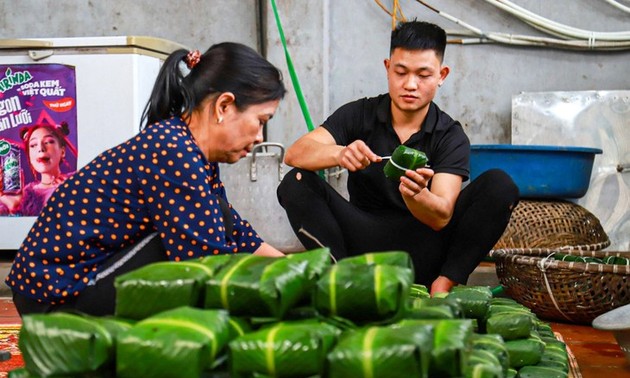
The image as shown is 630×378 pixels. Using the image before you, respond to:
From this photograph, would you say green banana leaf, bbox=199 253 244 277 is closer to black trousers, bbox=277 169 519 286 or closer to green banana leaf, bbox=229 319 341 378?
green banana leaf, bbox=229 319 341 378

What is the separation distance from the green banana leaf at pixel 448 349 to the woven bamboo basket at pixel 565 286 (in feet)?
6.31

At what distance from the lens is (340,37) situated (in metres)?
4.83

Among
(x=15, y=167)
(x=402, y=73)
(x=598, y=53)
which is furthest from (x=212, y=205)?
(x=598, y=53)

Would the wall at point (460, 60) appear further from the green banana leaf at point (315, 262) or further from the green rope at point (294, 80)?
the green banana leaf at point (315, 262)

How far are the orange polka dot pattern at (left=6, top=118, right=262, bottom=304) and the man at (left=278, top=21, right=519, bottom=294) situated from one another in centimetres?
107

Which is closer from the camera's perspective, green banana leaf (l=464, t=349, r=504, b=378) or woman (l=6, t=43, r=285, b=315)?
green banana leaf (l=464, t=349, r=504, b=378)

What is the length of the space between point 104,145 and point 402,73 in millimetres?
1620

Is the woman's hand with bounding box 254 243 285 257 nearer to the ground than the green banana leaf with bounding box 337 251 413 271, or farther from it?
nearer to the ground

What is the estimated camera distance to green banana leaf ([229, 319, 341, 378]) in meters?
1.12

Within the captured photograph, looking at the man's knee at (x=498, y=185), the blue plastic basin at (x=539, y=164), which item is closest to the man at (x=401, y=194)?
the man's knee at (x=498, y=185)

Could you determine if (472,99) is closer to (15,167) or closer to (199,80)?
(15,167)

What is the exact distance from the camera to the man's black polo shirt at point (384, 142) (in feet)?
10.1

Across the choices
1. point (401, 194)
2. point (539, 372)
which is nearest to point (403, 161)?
point (401, 194)

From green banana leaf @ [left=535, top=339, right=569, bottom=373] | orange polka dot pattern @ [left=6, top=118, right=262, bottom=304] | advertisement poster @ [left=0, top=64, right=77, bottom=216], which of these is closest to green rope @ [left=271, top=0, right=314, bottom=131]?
advertisement poster @ [left=0, top=64, right=77, bottom=216]
